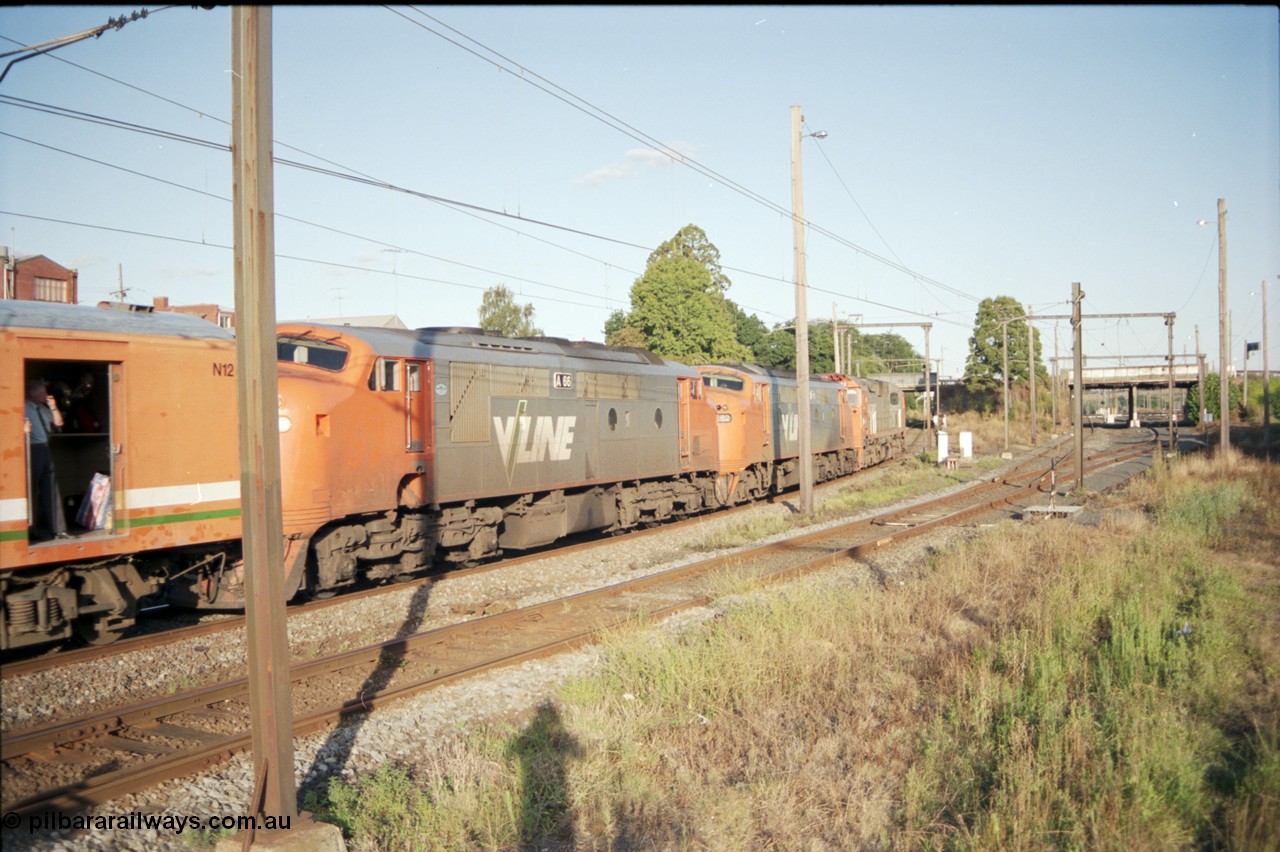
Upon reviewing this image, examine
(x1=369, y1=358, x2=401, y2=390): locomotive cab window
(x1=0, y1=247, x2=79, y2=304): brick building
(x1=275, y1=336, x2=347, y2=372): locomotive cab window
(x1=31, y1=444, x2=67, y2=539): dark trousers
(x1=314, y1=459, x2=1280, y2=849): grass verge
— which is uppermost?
(x1=0, y1=247, x2=79, y2=304): brick building

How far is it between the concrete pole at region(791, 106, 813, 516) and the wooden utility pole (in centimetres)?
1769

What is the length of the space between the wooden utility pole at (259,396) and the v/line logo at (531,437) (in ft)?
29.9

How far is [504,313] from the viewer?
64.8m

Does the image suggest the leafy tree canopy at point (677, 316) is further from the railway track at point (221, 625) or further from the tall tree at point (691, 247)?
the railway track at point (221, 625)

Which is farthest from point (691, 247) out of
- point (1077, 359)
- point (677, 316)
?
point (1077, 359)

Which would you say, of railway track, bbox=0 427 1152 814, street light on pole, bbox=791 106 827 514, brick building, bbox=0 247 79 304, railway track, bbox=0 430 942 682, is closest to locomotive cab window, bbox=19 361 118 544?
railway track, bbox=0 430 942 682

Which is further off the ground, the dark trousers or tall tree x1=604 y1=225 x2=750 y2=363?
tall tree x1=604 y1=225 x2=750 y2=363

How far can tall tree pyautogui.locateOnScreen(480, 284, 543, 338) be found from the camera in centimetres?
6400

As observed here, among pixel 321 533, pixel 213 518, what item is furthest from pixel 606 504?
pixel 213 518

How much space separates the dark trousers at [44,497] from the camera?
8.62m

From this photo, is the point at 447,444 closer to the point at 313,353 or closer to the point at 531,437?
the point at 531,437

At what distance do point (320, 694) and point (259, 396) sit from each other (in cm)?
436

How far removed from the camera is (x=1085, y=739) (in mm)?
6535

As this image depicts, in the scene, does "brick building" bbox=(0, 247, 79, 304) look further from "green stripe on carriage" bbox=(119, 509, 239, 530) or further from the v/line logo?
"green stripe on carriage" bbox=(119, 509, 239, 530)
